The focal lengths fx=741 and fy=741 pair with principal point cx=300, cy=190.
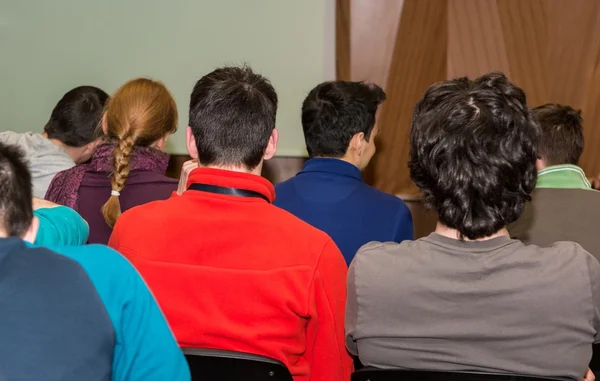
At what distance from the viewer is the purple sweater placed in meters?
2.34

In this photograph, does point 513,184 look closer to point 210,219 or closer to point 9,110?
point 210,219

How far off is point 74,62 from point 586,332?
3.50 meters

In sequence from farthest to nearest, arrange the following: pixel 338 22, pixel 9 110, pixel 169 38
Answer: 1. pixel 9 110
2. pixel 169 38
3. pixel 338 22

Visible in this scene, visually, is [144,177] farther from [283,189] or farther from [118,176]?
[283,189]

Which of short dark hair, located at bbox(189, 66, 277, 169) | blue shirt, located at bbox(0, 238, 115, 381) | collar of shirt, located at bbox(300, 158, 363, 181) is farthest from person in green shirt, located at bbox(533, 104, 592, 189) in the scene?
blue shirt, located at bbox(0, 238, 115, 381)

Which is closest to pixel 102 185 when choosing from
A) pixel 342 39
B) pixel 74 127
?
pixel 74 127

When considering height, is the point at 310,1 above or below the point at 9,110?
above

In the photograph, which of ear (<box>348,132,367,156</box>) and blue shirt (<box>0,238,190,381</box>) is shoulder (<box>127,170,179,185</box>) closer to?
ear (<box>348,132,367,156</box>)

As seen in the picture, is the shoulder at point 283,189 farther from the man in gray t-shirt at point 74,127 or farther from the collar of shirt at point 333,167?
the man in gray t-shirt at point 74,127

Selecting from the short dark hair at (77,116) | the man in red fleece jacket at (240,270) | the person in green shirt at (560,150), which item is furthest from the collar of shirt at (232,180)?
the short dark hair at (77,116)

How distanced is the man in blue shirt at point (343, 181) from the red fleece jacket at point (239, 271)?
1.90 ft

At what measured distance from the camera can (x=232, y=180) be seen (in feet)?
5.07

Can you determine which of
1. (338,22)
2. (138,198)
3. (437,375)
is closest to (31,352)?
(437,375)

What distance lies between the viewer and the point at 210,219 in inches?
58.7
